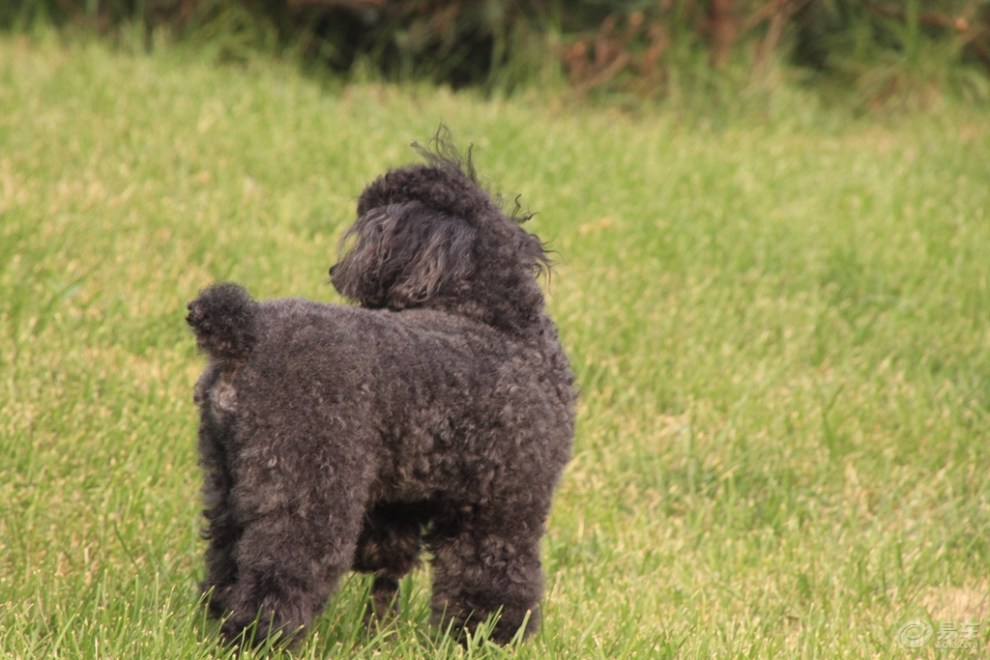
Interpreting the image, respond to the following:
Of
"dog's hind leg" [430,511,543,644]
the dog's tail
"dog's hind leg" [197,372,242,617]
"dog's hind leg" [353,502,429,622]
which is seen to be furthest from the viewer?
Answer: "dog's hind leg" [353,502,429,622]

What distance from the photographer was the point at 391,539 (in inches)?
148

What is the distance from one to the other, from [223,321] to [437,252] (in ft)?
2.41

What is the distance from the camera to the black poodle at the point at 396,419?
126 inches

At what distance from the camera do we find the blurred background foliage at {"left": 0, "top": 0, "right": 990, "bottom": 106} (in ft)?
33.0

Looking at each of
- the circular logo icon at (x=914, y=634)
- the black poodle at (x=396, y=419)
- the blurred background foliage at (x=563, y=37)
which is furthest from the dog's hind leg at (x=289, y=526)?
the blurred background foliage at (x=563, y=37)

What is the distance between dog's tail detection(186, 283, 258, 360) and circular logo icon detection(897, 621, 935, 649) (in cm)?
253

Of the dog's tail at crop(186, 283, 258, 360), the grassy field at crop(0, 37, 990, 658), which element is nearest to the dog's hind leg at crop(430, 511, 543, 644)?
the grassy field at crop(0, 37, 990, 658)

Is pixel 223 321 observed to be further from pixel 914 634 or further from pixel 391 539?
pixel 914 634

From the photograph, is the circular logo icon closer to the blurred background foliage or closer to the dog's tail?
the dog's tail

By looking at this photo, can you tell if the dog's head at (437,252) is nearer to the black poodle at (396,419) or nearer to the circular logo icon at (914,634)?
the black poodle at (396,419)

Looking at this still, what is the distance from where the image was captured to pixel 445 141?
13.1 feet

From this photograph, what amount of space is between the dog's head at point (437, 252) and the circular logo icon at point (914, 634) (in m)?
1.79

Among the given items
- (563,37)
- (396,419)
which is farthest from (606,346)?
(563,37)

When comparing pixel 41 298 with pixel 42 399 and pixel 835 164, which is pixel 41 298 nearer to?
pixel 42 399
